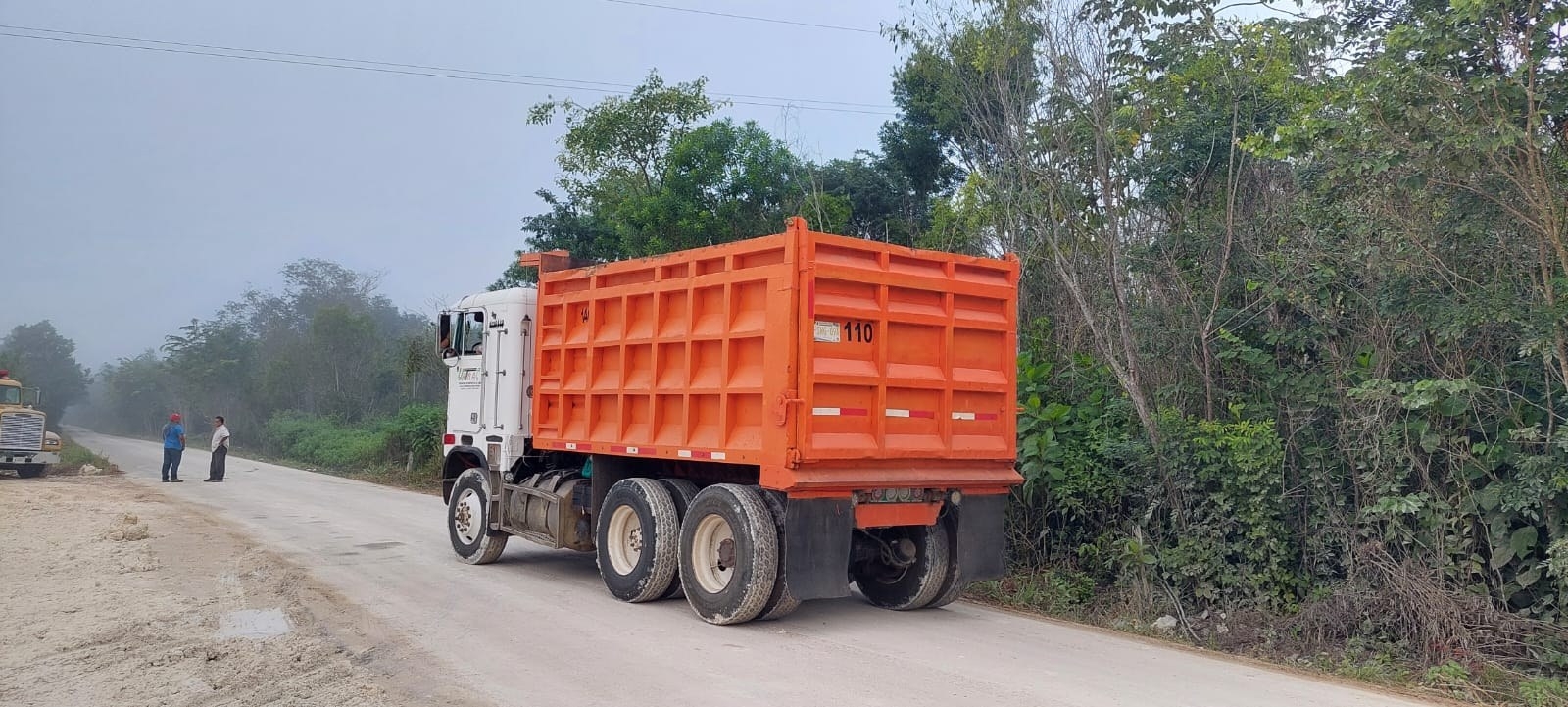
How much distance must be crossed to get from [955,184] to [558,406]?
1272cm

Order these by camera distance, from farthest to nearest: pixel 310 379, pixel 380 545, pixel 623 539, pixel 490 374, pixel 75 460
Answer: pixel 310 379, pixel 75 460, pixel 380 545, pixel 490 374, pixel 623 539

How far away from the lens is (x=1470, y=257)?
790cm

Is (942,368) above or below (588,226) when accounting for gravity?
below

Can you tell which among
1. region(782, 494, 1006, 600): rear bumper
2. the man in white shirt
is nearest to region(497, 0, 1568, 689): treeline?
region(782, 494, 1006, 600): rear bumper

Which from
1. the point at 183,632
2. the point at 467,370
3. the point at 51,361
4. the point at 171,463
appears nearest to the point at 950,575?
the point at 183,632

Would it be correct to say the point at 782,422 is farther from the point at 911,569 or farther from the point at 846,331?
the point at 911,569

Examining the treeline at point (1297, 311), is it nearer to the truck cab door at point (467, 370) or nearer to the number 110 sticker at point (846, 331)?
the number 110 sticker at point (846, 331)

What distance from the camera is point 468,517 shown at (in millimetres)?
11633

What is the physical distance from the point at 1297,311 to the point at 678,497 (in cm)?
558

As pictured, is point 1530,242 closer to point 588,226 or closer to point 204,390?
point 588,226

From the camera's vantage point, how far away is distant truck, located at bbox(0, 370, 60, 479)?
24.2 metres

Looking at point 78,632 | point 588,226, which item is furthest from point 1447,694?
point 588,226

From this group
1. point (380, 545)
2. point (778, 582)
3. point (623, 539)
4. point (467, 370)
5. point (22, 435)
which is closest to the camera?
point (778, 582)

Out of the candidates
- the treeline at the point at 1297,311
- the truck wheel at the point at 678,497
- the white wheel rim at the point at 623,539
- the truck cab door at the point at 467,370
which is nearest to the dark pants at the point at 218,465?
the truck cab door at the point at 467,370
